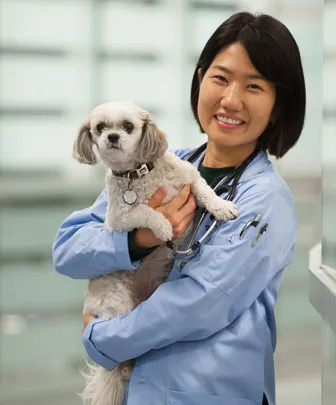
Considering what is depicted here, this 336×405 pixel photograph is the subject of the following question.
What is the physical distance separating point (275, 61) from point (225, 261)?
46cm

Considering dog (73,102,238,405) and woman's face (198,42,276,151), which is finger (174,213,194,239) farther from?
woman's face (198,42,276,151)

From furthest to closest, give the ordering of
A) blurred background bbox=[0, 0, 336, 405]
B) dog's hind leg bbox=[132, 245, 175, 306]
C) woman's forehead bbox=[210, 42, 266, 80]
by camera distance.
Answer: blurred background bbox=[0, 0, 336, 405]
dog's hind leg bbox=[132, 245, 175, 306]
woman's forehead bbox=[210, 42, 266, 80]

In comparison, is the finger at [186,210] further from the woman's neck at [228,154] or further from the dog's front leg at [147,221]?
the woman's neck at [228,154]

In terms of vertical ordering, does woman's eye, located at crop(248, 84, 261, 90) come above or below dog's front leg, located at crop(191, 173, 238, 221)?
above

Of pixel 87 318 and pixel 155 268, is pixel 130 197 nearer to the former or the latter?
pixel 155 268

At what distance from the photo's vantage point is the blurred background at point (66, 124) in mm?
3078

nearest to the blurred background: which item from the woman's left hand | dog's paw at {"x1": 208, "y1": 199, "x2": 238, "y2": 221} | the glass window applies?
the glass window

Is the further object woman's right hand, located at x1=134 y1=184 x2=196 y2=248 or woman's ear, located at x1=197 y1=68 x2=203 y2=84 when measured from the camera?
woman's ear, located at x1=197 y1=68 x2=203 y2=84

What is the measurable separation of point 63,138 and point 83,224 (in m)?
1.81

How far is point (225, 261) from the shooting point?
1.18 m

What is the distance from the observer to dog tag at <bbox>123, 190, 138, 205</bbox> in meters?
1.34

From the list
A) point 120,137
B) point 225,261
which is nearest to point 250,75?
point 120,137

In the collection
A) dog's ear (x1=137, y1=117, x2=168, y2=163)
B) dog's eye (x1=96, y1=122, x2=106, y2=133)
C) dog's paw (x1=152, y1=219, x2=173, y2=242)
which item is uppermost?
dog's eye (x1=96, y1=122, x2=106, y2=133)

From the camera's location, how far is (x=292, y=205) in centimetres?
133
